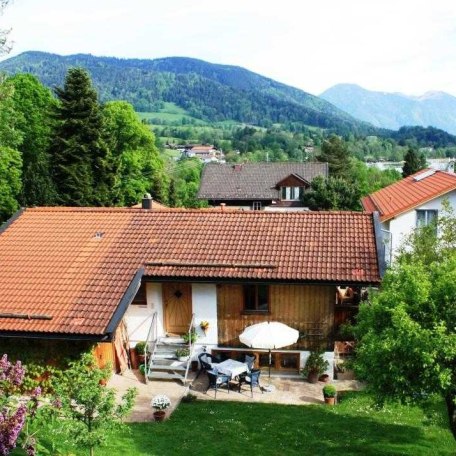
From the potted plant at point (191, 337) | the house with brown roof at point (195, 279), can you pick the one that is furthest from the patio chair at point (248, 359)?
the potted plant at point (191, 337)

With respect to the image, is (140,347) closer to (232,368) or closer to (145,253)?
(145,253)

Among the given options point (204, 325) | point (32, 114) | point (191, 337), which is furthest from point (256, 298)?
point (32, 114)

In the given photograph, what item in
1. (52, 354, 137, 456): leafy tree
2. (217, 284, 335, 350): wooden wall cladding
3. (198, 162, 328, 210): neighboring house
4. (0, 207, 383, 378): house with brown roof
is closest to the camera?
(52, 354, 137, 456): leafy tree

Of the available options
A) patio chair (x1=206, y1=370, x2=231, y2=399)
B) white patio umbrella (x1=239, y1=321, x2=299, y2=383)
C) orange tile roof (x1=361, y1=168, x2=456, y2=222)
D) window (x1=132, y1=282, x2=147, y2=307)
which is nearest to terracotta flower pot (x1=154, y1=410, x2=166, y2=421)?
patio chair (x1=206, y1=370, x2=231, y2=399)

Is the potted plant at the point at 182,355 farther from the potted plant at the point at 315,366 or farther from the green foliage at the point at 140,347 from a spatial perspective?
the potted plant at the point at 315,366

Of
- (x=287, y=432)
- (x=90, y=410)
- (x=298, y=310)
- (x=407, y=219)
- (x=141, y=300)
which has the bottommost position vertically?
(x=287, y=432)

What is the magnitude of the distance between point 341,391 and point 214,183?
150ft

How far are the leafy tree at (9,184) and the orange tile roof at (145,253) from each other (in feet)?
58.9

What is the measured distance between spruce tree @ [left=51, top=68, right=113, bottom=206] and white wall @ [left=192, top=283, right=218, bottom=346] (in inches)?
865

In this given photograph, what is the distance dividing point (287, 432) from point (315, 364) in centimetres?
387

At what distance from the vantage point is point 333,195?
166ft

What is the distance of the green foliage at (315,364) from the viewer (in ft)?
56.4

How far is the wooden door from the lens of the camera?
1828 centimetres

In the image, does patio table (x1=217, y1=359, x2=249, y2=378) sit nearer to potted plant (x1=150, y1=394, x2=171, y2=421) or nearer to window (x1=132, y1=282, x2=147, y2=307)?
potted plant (x1=150, y1=394, x2=171, y2=421)
